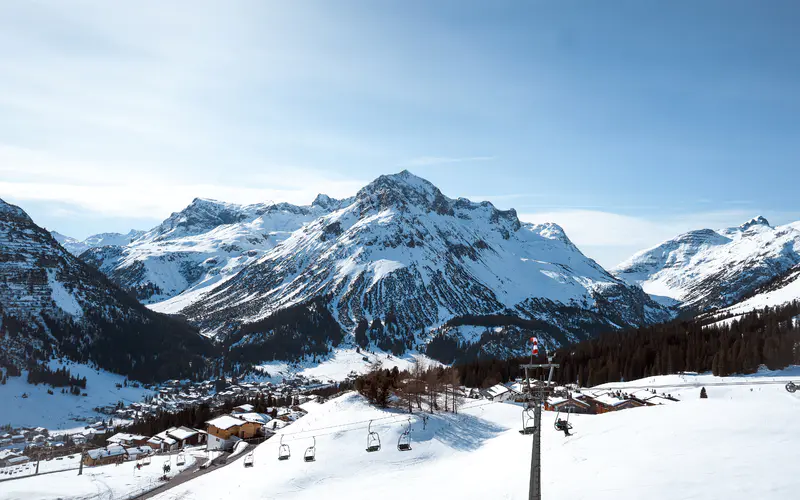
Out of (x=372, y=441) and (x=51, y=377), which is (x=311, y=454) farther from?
(x=51, y=377)

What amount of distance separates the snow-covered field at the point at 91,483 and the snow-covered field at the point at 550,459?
933 centimetres

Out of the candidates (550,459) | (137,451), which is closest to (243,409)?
(137,451)

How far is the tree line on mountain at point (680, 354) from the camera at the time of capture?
4695 inches

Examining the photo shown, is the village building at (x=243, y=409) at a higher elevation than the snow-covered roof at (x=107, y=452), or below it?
higher

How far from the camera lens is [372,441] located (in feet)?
230

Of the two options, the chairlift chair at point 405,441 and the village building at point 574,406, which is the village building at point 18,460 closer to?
the chairlift chair at point 405,441

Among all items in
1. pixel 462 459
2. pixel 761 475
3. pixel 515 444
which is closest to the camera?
pixel 761 475

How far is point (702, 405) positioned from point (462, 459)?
2836 centimetres

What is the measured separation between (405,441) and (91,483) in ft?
148

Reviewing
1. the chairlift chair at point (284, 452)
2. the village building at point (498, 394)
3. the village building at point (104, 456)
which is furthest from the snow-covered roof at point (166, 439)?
the village building at point (498, 394)

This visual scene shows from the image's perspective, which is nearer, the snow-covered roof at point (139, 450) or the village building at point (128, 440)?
the snow-covered roof at point (139, 450)

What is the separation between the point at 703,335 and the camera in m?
153

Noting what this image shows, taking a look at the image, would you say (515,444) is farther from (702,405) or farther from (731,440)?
(731,440)

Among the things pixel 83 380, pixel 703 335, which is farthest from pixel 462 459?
pixel 83 380
